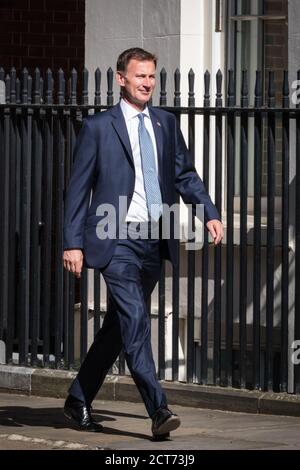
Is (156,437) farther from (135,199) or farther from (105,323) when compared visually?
(135,199)

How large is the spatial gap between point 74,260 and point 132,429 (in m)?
1.19

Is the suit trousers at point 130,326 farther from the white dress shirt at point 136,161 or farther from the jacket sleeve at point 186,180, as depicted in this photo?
the jacket sleeve at point 186,180

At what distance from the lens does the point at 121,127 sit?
27.9 feet

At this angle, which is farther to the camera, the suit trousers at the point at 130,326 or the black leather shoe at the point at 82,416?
the black leather shoe at the point at 82,416

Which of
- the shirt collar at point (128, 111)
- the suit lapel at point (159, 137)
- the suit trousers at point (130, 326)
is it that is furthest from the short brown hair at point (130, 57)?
the suit trousers at point (130, 326)

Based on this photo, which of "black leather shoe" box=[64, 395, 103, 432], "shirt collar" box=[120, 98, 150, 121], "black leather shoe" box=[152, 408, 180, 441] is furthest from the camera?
"black leather shoe" box=[64, 395, 103, 432]

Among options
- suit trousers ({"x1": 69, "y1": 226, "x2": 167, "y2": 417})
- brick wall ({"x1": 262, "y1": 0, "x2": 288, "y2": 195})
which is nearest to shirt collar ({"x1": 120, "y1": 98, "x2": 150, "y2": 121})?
suit trousers ({"x1": 69, "y1": 226, "x2": 167, "y2": 417})

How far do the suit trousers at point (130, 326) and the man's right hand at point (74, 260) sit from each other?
14cm

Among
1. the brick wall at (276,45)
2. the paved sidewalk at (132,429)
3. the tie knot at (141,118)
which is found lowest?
the paved sidewalk at (132,429)

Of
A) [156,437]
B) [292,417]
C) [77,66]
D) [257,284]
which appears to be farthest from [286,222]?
[77,66]

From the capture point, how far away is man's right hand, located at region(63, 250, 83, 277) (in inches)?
328

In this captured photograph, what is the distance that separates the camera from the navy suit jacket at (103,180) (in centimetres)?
840

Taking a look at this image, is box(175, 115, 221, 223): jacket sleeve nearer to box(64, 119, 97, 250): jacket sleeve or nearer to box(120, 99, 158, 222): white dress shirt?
box(120, 99, 158, 222): white dress shirt

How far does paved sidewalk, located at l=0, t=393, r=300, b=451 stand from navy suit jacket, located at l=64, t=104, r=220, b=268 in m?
0.99
